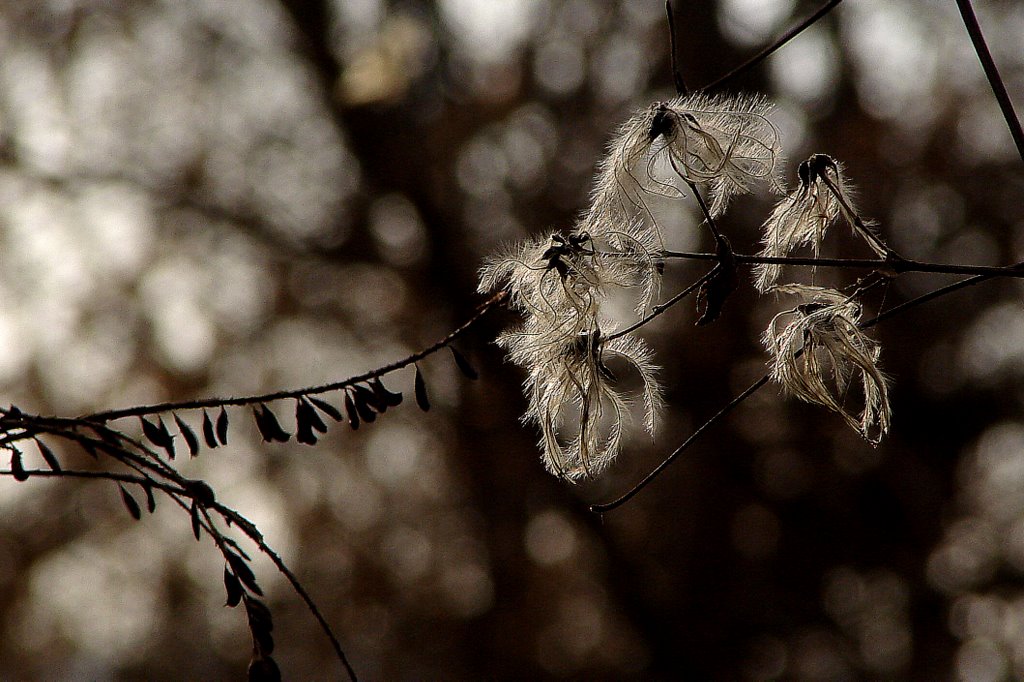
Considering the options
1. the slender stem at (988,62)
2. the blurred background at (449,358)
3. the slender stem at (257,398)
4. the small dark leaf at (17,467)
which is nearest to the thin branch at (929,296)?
the slender stem at (988,62)

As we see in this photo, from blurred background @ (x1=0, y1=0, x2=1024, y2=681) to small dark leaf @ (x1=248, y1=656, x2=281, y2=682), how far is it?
338 centimetres

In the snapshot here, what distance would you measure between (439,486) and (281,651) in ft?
4.10

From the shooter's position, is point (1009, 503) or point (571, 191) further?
point (571, 191)

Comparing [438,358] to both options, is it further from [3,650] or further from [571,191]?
[3,650]

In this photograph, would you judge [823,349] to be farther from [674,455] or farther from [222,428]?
[222,428]

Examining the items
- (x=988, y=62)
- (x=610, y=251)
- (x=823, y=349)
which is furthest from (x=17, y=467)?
(x=988, y=62)

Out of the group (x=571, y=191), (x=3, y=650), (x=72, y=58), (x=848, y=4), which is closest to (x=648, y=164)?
(x=571, y=191)

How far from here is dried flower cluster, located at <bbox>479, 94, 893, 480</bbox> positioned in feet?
2.93

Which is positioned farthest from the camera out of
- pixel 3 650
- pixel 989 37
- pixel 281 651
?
pixel 281 651

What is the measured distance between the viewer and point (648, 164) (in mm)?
940

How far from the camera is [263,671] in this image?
771 millimetres

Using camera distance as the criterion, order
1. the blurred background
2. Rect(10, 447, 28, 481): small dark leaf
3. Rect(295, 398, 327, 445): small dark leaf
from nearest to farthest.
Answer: Rect(10, 447, 28, 481): small dark leaf < Rect(295, 398, 327, 445): small dark leaf < the blurred background

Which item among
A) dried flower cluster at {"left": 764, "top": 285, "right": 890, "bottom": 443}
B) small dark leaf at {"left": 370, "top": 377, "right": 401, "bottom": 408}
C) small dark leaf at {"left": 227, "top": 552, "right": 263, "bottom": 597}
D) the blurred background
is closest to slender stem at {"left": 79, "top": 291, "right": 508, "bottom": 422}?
small dark leaf at {"left": 370, "top": 377, "right": 401, "bottom": 408}

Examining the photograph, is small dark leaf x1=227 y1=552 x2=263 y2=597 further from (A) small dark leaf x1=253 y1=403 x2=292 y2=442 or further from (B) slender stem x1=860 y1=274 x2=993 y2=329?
(B) slender stem x1=860 y1=274 x2=993 y2=329
